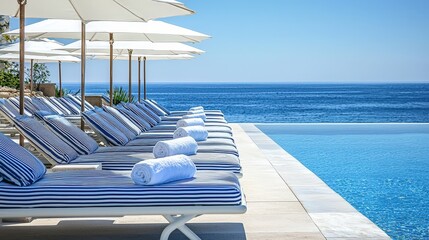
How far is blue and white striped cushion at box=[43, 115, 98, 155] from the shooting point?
634cm

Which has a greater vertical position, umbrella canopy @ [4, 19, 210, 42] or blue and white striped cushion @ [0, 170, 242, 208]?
umbrella canopy @ [4, 19, 210, 42]

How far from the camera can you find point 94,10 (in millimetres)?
6953

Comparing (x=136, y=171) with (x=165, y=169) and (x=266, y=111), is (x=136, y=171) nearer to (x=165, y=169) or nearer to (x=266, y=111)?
(x=165, y=169)

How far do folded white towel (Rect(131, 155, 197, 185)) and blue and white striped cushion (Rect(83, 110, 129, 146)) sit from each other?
2818 millimetres

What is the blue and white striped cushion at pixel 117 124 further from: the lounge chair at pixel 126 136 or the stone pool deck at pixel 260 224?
the stone pool deck at pixel 260 224

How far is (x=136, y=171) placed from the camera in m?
4.36

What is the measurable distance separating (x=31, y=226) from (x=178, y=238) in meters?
0.98

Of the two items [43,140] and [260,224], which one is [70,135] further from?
[260,224]

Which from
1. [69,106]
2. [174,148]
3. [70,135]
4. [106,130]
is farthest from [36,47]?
[174,148]

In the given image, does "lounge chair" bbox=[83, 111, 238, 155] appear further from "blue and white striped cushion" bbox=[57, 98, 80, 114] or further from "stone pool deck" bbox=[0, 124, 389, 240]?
"blue and white striped cushion" bbox=[57, 98, 80, 114]

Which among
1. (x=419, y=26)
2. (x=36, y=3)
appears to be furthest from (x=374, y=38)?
(x=36, y=3)

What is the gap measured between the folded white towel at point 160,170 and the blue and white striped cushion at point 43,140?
157cm

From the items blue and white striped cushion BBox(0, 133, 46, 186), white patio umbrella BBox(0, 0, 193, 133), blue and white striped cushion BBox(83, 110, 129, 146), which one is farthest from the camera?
blue and white striped cushion BBox(83, 110, 129, 146)

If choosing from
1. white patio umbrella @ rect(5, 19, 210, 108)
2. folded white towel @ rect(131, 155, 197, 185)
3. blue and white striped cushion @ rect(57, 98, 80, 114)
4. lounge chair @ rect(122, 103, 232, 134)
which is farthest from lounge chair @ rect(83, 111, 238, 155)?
blue and white striped cushion @ rect(57, 98, 80, 114)
